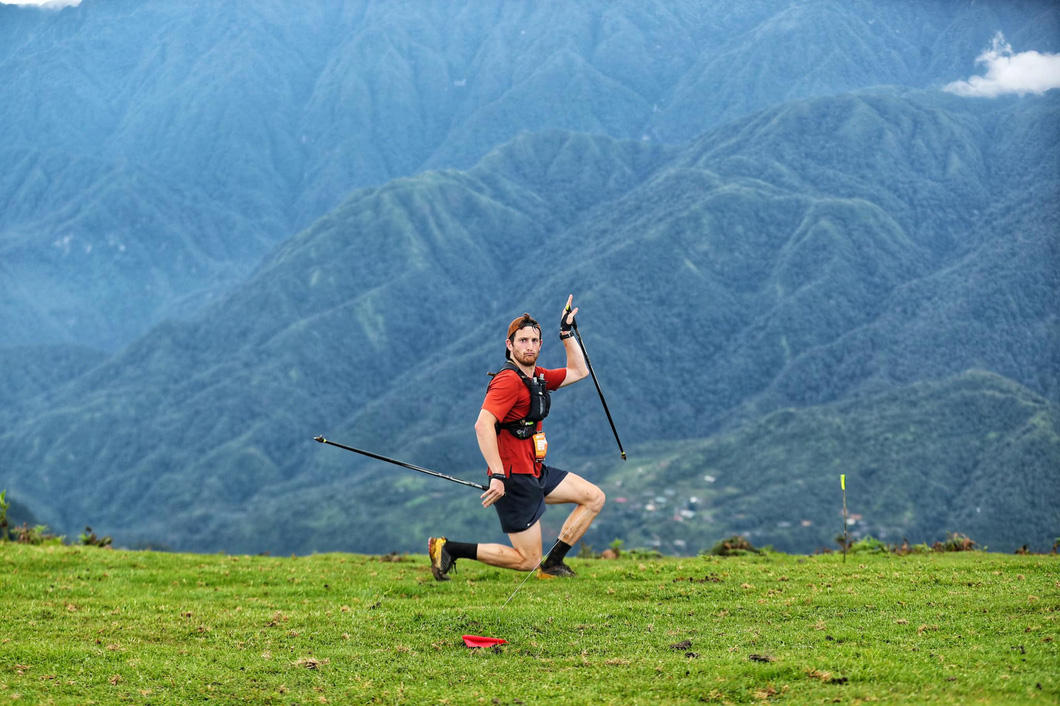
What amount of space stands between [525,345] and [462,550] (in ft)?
9.23

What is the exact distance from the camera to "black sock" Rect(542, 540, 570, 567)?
1286 cm

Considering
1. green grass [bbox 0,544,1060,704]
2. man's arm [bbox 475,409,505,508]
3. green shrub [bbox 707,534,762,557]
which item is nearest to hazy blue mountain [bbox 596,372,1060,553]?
green shrub [bbox 707,534,762,557]

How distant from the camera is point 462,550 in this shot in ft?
41.2

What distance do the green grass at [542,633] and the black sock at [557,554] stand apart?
0.40 m

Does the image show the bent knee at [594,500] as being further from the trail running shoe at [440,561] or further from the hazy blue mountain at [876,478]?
the hazy blue mountain at [876,478]

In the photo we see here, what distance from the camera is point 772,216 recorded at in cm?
18312

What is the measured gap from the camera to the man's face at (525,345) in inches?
475

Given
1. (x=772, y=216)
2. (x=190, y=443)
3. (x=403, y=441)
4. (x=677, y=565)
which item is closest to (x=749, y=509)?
(x=403, y=441)

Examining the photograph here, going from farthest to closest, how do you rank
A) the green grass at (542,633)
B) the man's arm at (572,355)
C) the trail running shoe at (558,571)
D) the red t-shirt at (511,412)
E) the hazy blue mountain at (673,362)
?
1. the hazy blue mountain at (673,362)
2. the trail running shoe at (558,571)
3. the man's arm at (572,355)
4. the red t-shirt at (511,412)
5. the green grass at (542,633)

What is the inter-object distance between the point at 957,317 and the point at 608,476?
193ft

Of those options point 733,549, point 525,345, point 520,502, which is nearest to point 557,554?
point 520,502

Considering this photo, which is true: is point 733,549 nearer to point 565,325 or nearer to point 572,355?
point 572,355

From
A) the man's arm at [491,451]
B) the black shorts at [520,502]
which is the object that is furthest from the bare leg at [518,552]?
the man's arm at [491,451]

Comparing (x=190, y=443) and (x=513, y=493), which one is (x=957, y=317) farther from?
(x=513, y=493)
